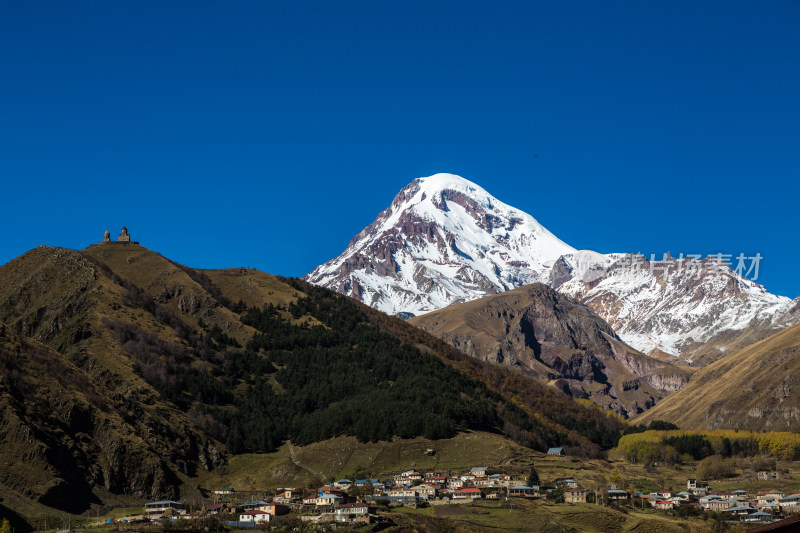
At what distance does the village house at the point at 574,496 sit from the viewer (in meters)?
160

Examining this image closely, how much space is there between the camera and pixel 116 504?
155m

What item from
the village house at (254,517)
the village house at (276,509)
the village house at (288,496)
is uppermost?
the village house at (288,496)

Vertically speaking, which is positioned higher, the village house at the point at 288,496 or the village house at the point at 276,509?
the village house at the point at 288,496

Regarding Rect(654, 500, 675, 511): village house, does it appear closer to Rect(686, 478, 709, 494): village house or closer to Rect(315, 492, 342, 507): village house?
Rect(686, 478, 709, 494): village house

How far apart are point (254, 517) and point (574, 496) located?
5583cm

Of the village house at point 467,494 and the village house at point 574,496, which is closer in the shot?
the village house at point 467,494

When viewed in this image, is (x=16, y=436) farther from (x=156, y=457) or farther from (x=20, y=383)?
(x=156, y=457)

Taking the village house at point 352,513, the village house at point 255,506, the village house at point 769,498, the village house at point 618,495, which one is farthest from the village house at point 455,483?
the village house at point 769,498

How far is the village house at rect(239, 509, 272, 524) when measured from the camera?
135 metres

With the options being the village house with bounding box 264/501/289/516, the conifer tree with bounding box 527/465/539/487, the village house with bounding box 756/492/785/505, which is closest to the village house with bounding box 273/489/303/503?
the village house with bounding box 264/501/289/516

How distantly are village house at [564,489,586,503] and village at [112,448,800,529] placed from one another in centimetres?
16

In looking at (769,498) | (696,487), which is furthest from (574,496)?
(696,487)

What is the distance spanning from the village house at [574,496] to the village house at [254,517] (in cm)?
5195

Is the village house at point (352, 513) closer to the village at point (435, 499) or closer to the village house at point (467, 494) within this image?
the village at point (435, 499)
